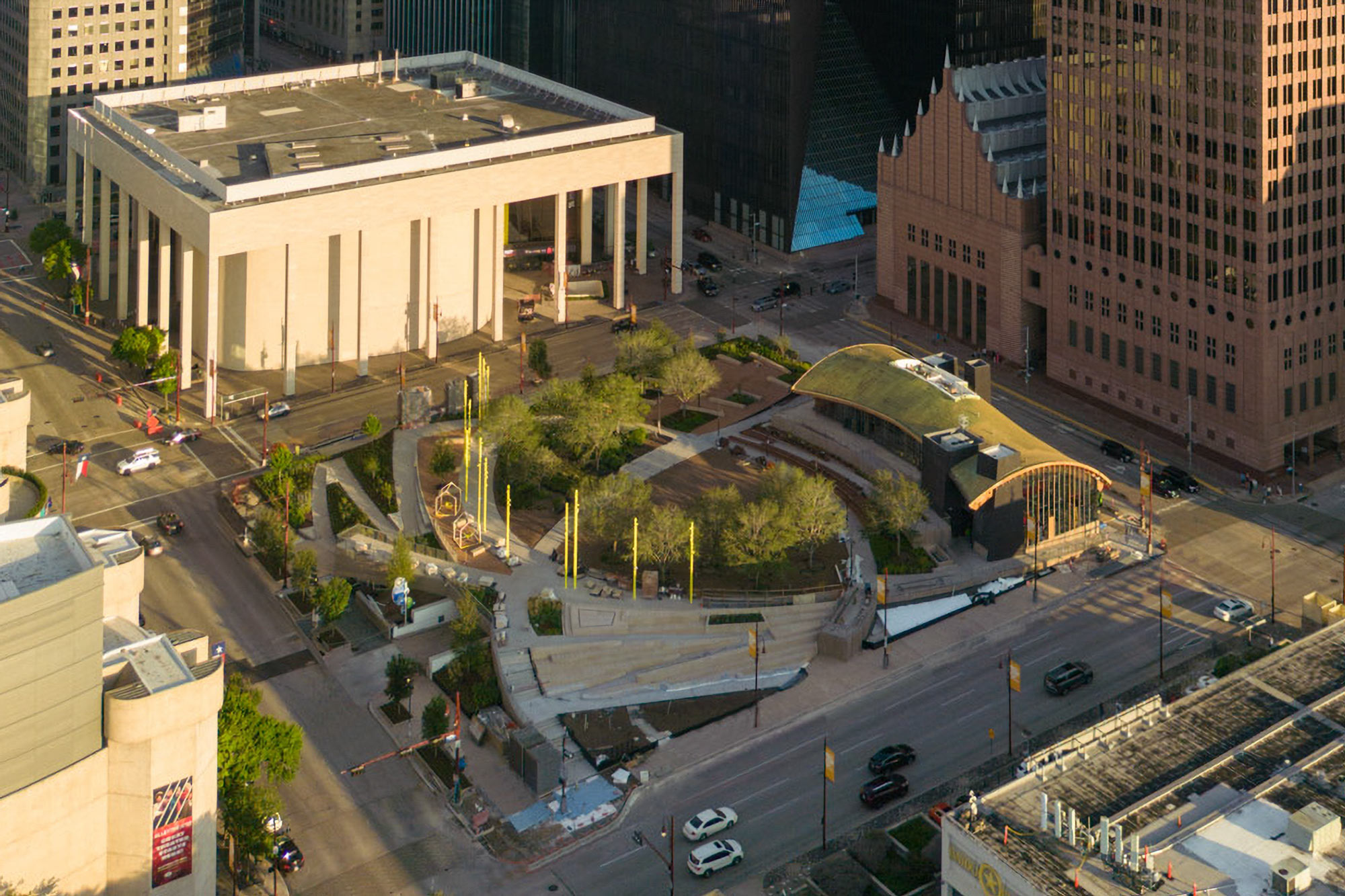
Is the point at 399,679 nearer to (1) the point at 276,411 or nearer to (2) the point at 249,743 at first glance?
(2) the point at 249,743

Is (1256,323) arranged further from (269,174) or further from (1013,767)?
(269,174)

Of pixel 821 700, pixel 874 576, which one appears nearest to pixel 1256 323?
pixel 874 576

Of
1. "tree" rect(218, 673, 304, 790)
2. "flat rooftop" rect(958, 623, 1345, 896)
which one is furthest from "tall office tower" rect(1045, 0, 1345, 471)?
"tree" rect(218, 673, 304, 790)

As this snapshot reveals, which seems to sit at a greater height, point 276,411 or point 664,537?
point 276,411

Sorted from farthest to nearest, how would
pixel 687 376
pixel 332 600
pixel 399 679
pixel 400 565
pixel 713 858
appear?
pixel 687 376 < pixel 400 565 < pixel 332 600 < pixel 399 679 < pixel 713 858

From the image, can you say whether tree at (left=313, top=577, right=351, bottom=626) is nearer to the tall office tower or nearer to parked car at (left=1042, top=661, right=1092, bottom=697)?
parked car at (left=1042, top=661, right=1092, bottom=697)

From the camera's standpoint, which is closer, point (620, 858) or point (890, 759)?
point (620, 858)

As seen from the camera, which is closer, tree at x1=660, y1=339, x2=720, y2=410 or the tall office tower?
the tall office tower

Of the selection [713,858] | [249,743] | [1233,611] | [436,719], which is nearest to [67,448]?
[436,719]
